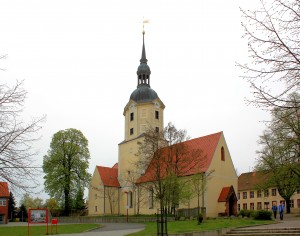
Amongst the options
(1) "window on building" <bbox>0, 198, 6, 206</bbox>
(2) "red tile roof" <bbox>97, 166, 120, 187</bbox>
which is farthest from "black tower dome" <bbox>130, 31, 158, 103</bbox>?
(1) "window on building" <bbox>0, 198, 6, 206</bbox>

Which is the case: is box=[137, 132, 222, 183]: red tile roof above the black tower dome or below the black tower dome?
below

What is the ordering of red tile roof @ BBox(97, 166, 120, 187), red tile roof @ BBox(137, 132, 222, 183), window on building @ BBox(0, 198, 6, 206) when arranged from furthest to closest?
window on building @ BBox(0, 198, 6, 206) → red tile roof @ BBox(97, 166, 120, 187) → red tile roof @ BBox(137, 132, 222, 183)

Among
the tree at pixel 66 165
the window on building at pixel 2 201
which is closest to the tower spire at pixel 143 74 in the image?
the tree at pixel 66 165

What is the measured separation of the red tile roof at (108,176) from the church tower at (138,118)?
46.9 inches

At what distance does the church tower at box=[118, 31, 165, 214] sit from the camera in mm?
56938

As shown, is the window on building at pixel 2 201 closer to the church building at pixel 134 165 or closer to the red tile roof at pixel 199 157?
the church building at pixel 134 165

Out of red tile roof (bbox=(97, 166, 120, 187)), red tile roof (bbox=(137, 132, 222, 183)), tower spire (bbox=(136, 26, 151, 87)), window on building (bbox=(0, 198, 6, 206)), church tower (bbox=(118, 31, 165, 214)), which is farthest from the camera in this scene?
window on building (bbox=(0, 198, 6, 206))

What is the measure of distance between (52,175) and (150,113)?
16.5 metres

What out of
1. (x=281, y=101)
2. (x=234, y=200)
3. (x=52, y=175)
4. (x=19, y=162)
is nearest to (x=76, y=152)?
(x=52, y=175)

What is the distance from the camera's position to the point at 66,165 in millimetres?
56938

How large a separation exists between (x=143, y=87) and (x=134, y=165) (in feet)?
39.4

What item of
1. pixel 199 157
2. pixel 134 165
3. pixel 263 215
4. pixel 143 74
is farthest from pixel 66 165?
pixel 263 215

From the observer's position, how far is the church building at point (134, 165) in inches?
1885

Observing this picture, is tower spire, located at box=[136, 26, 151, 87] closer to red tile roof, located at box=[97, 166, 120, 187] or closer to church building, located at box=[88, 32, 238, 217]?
church building, located at box=[88, 32, 238, 217]
